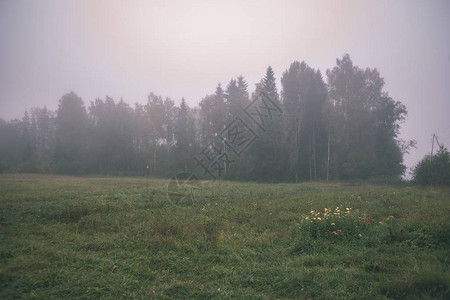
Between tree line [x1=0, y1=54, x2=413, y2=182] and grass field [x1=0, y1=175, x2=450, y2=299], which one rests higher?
tree line [x1=0, y1=54, x2=413, y2=182]

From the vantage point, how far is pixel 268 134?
32.6 metres

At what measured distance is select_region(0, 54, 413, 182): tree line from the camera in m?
30.4

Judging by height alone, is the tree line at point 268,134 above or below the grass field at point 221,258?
above

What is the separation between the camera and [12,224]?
22.6 feet

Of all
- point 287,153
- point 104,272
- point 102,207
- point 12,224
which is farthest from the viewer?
point 287,153

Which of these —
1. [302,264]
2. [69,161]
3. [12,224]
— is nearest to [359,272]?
[302,264]

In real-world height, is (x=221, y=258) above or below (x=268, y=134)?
below

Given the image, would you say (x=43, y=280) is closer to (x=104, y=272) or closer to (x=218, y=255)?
(x=104, y=272)

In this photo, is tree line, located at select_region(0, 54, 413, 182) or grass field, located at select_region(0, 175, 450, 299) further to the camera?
tree line, located at select_region(0, 54, 413, 182)

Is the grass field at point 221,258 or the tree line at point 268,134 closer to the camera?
the grass field at point 221,258

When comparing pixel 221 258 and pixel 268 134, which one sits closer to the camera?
pixel 221 258

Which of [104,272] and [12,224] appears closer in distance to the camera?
[104,272]

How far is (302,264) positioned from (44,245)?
6347mm

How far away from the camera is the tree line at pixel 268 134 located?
3038 centimetres
